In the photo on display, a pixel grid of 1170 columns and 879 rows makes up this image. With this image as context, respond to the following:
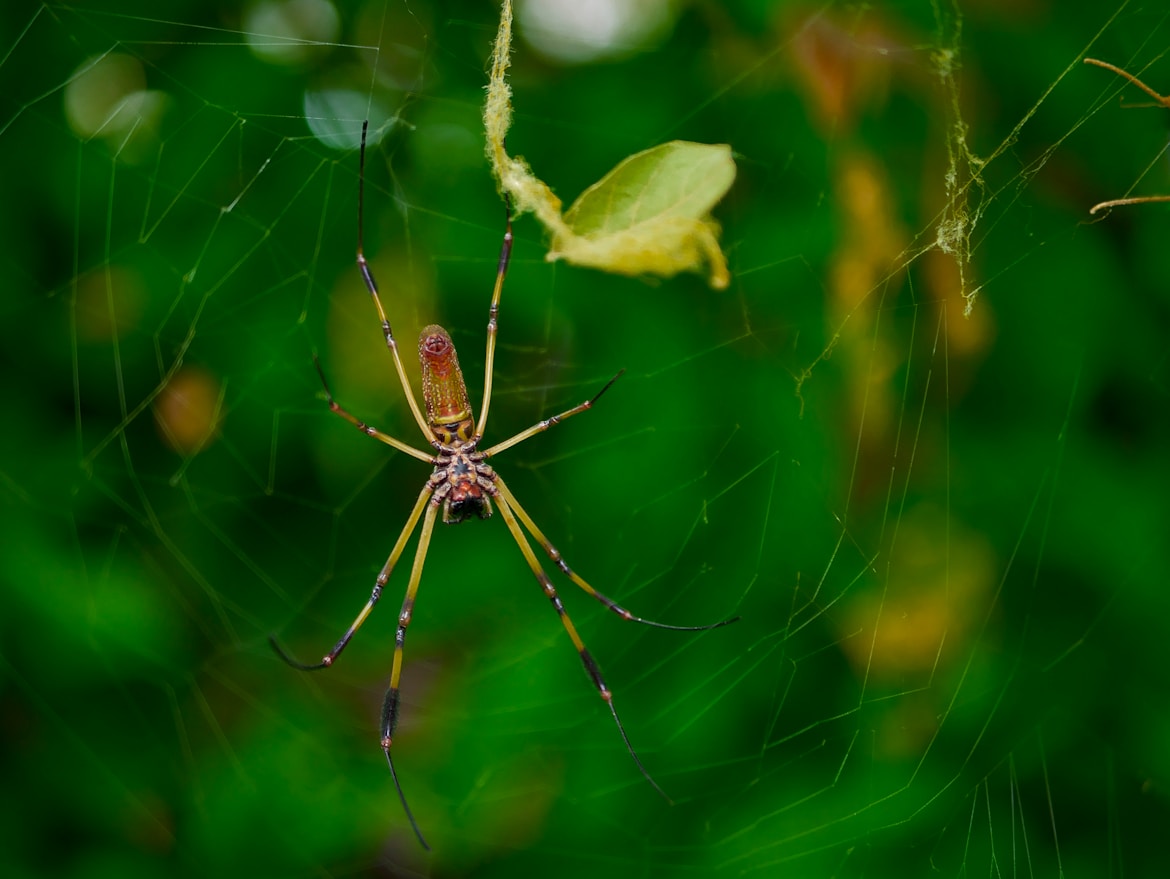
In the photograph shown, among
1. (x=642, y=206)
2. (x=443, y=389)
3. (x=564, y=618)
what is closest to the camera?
(x=642, y=206)

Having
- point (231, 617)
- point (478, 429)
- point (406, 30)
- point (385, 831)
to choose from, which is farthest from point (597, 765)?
point (406, 30)

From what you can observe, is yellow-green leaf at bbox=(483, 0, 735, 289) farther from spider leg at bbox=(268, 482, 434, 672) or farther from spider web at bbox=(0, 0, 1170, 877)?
spider leg at bbox=(268, 482, 434, 672)

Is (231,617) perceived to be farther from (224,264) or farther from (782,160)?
(782,160)

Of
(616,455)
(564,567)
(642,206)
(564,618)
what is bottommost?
(564,618)

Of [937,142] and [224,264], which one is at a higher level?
[224,264]

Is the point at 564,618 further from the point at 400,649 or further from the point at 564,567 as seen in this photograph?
the point at 400,649

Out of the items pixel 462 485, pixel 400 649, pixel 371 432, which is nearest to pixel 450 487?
pixel 462 485

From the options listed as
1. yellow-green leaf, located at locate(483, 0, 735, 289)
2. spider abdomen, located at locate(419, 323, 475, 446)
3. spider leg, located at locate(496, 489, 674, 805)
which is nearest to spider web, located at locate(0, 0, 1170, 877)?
spider leg, located at locate(496, 489, 674, 805)
